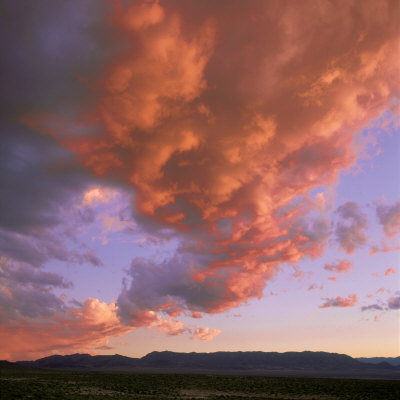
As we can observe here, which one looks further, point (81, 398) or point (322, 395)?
point (322, 395)

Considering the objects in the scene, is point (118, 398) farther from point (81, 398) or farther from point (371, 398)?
point (371, 398)

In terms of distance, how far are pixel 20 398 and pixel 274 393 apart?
122 feet

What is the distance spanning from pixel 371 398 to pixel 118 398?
35796mm

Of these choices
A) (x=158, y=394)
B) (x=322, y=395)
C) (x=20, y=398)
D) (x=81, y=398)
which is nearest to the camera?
(x=20, y=398)

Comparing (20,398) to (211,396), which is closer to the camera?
(20,398)

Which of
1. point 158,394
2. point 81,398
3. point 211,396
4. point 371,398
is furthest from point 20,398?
point 371,398

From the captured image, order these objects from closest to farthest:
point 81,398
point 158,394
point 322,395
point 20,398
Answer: point 20,398
point 81,398
point 158,394
point 322,395

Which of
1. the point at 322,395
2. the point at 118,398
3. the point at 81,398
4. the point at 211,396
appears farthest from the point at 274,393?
the point at 81,398

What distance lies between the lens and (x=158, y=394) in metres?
47.0

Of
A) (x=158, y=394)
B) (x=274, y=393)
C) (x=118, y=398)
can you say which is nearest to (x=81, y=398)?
(x=118, y=398)

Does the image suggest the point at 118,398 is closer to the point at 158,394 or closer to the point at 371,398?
the point at 158,394

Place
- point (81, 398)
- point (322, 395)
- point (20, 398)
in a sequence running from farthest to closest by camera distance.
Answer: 1. point (322, 395)
2. point (81, 398)
3. point (20, 398)

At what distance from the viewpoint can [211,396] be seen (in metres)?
47.6

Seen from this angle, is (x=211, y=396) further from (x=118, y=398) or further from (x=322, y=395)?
(x=322, y=395)
